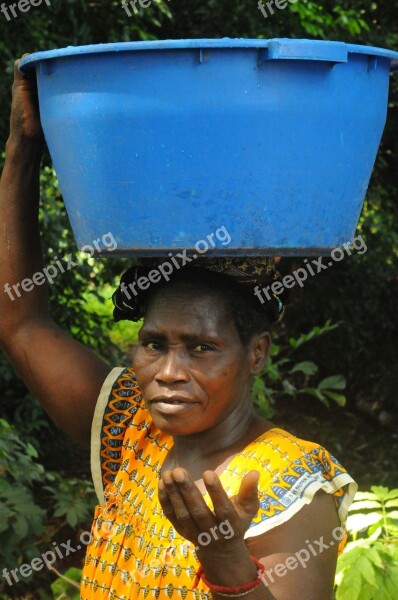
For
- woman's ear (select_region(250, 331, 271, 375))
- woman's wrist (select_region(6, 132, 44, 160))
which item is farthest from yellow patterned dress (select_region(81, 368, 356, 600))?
woman's wrist (select_region(6, 132, 44, 160))

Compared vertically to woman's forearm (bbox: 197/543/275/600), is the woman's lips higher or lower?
higher

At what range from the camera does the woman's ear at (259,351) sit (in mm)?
2117

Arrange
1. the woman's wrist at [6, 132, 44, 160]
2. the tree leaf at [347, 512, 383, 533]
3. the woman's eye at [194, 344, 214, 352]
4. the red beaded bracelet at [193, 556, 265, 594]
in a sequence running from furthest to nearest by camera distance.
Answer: the tree leaf at [347, 512, 383, 533] → the woman's wrist at [6, 132, 44, 160] → the woman's eye at [194, 344, 214, 352] → the red beaded bracelet at [193, 556, 265, 594]

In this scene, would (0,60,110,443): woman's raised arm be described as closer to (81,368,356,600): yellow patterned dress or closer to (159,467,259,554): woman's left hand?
(81,368,356,600): yellow patterned dress

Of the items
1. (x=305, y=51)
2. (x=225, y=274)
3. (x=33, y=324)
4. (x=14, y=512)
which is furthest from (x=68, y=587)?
(x=305, y=51)

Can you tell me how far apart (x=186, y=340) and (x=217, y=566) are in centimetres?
51

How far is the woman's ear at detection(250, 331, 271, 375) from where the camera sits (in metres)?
2.12

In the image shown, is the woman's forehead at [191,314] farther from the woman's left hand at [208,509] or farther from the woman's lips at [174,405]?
the woman's left hand at [208,509]

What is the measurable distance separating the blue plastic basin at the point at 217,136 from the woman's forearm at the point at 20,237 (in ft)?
1.36

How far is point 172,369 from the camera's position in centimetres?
199

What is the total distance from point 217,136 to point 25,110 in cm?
59

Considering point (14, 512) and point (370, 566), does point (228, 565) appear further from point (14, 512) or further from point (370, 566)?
point (14, 512)

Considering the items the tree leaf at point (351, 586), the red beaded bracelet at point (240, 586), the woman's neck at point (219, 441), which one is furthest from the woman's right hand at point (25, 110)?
the tree leaf at point (351, 586)

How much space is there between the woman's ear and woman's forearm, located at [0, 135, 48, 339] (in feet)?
1.90
